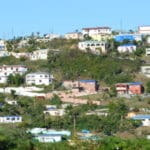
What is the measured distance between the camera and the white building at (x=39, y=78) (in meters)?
28.0

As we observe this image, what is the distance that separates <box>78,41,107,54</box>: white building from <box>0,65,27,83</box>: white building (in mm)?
3055

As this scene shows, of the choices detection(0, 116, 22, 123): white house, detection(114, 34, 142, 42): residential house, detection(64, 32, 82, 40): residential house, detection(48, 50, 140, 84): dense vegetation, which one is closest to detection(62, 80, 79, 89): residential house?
detection(48, 50, 140, 84): dense vegetation

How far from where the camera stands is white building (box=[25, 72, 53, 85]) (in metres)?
28.0

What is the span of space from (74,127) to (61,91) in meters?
4.06

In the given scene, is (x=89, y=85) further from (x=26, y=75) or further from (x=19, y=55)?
(x=19, y=55)

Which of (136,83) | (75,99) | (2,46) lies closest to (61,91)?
(75,99)

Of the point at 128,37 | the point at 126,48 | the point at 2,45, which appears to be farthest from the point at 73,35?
the point at 126,48

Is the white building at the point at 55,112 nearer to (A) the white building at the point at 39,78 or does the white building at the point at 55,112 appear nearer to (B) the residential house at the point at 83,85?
(B) the residential house at the point at 83,85

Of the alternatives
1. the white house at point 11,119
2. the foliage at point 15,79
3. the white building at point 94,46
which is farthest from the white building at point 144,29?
the white house at point 11,119

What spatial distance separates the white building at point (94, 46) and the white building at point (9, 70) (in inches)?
120

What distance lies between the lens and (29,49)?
31.8 metres

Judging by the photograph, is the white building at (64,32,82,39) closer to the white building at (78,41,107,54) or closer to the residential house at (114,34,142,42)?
the residential house at (114,34,142,42)

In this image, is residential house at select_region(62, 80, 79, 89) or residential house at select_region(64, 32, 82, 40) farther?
residential house at select_region(64, 32, 82, 40)

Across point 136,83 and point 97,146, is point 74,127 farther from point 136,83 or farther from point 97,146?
point 97,146
